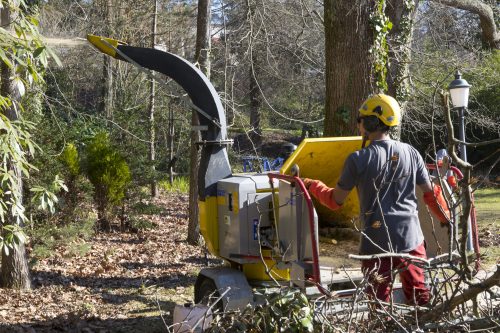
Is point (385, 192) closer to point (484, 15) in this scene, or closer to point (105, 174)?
point (105, 174)

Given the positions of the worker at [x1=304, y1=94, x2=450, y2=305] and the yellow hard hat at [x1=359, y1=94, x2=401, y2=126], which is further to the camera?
the yellow hard hat at [x1=359, y1=94, x2=401, y2=126]

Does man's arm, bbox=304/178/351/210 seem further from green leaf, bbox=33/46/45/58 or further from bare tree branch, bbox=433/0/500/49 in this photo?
bare tree branch, bbox=433/0/500/49

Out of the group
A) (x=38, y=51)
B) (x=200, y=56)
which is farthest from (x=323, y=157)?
(x=200, y=56)

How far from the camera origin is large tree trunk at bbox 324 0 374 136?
29.6ft

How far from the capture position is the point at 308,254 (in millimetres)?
5289

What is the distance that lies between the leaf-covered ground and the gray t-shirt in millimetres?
2750

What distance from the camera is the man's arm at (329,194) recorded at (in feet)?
15.7

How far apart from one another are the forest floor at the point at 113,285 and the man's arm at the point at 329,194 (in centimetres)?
141

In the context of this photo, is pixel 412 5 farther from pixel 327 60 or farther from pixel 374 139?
pixel 374 139

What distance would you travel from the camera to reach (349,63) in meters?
9.12

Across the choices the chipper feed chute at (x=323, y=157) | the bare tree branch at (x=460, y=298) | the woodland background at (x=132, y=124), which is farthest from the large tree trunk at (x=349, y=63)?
→ the bare tree branch at (x=460, y=298)

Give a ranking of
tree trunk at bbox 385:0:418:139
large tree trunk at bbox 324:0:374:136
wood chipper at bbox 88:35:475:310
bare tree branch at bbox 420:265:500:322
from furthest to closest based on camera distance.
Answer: tree trunk at bbox 385:0:418:139 → large tree trunk at bbox 324:0:374:136 → wood chipper at bbox 88:35:475:310 → bare tree branch at bbox 420:265:500:322

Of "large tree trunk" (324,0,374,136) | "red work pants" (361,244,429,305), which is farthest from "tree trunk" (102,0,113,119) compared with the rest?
"red work pants" (361,244,429,305)

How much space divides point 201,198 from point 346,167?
1.93 m
